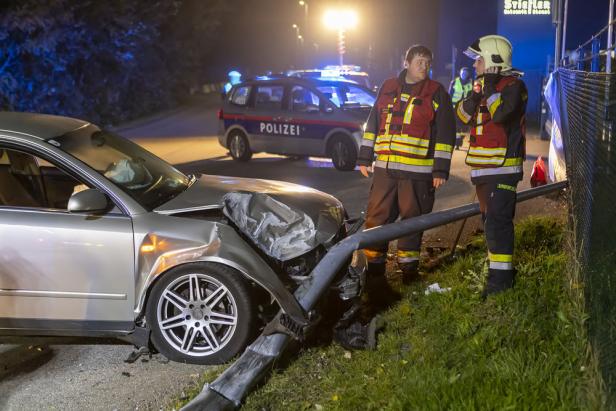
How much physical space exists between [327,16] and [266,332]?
32312mm

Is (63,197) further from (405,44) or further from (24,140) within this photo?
(405,44)

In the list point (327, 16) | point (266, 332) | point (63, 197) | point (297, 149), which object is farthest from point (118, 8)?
point (266, 332)

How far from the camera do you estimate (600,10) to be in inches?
1060

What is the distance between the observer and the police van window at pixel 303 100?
13.0m

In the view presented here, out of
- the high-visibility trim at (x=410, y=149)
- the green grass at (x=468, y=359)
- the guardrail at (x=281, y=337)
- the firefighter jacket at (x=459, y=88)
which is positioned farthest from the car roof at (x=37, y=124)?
the firefighter jacket at (x=459, y=88)

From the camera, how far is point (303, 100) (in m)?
13.1

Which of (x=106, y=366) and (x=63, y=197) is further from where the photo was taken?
(x=63, y=197)

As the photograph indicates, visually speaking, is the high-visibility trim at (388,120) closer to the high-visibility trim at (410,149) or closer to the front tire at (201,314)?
the high-visibility trim at (410,149)

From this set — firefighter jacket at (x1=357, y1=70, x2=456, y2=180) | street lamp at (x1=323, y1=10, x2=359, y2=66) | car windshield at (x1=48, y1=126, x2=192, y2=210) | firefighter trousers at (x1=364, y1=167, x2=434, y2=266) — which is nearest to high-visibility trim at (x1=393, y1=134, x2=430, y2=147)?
firefighter jacket at (x1=357, y1=70, x2=456, y2=180)

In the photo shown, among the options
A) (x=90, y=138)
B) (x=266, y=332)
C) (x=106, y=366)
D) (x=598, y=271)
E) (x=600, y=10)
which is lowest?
(x=106, y=366)

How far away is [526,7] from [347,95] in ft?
50.0

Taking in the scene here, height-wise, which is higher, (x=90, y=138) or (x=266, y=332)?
(x=90, y=138)

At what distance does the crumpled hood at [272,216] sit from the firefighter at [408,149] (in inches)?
26.1

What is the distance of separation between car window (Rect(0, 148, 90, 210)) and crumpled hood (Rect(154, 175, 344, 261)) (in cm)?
79
